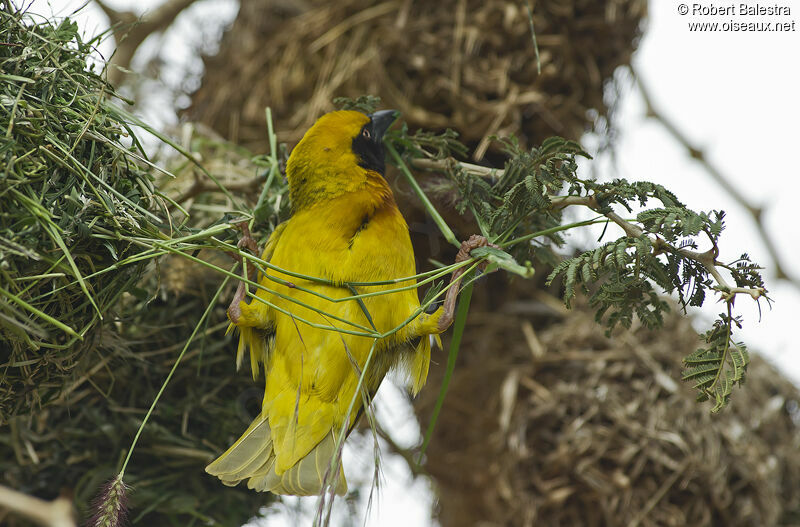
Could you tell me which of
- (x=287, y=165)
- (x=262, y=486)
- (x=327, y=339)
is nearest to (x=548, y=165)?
(x=327, y=339)

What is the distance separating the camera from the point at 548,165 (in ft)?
3.32

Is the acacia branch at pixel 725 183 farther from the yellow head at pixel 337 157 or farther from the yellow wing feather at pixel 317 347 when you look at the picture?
the yellow wing feather at pixel 317 347

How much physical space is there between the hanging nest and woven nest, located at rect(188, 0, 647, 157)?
0.89 metres

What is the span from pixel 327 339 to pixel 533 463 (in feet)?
2.70

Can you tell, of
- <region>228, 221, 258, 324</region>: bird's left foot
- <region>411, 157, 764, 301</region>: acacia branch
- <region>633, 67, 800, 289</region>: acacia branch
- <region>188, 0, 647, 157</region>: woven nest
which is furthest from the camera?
<region>633, 67, 800, 289</region>: acacia branch

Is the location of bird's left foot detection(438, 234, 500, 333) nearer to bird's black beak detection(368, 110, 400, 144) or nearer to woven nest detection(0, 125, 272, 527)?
bird's black beak detection(368, 110, 400, 144)

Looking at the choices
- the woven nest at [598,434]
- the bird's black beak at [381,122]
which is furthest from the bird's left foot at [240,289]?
the woven nest at [598,434]

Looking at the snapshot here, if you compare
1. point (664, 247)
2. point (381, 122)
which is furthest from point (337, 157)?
point (664, 247)

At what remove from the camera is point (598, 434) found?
1.78 m

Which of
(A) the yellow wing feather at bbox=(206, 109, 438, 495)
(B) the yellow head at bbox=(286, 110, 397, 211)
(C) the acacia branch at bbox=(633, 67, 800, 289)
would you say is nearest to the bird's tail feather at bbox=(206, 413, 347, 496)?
(A) the yellow wing feather at bbox=(206, 109, 438, 495)

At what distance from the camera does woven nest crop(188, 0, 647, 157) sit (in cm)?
191

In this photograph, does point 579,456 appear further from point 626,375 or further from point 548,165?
point 548,165

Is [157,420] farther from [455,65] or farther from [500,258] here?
[455,65]

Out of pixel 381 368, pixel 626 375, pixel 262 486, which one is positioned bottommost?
pixel 262 486
